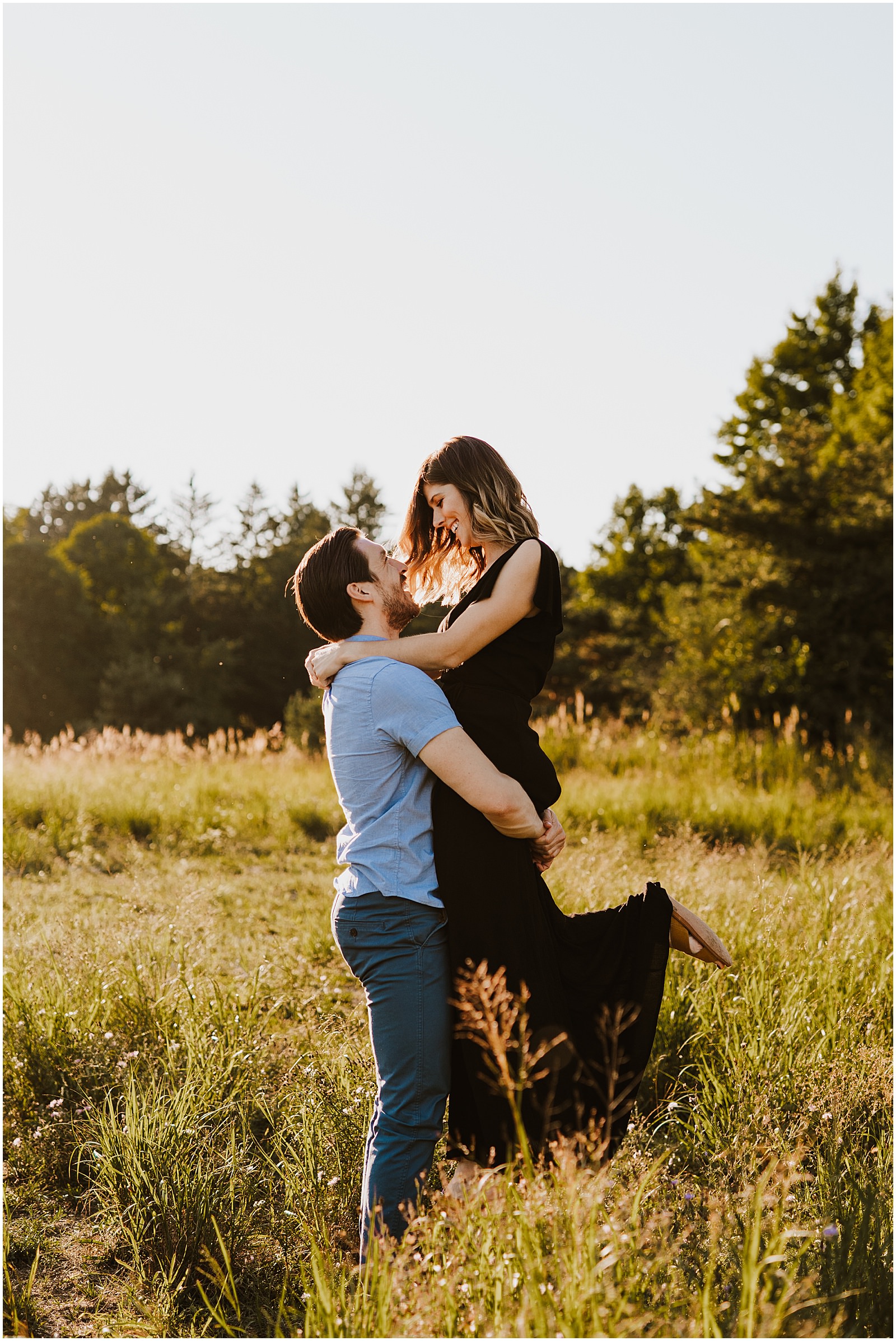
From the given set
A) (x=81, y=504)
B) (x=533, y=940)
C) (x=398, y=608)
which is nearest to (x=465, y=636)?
(x=398, y=608)

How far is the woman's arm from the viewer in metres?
2.24

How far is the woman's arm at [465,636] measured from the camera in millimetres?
2244

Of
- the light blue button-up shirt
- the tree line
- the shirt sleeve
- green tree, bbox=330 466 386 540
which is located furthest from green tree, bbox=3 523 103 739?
the shirt sleeve

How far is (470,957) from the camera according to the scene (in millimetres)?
2129

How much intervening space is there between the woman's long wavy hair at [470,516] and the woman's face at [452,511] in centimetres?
1

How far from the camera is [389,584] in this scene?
2.34 meters

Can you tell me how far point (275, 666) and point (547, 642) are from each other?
1052 inches

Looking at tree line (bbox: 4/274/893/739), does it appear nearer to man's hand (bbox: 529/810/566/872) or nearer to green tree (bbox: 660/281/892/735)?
green tree (bbox: 660/281/892/735)

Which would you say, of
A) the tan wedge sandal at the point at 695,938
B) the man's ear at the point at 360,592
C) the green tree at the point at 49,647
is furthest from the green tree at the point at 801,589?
the green tree at the point at 49,647

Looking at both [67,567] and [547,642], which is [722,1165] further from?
[67,567]

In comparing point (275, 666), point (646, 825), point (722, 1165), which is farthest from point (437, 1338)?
point (275, 666)

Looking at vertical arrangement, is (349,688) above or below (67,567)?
below

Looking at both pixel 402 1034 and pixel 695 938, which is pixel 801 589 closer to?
pixel 695 938

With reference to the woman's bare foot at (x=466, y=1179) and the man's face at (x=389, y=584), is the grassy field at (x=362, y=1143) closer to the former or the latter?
the woman's bare foot at (x=466, y=1179)
